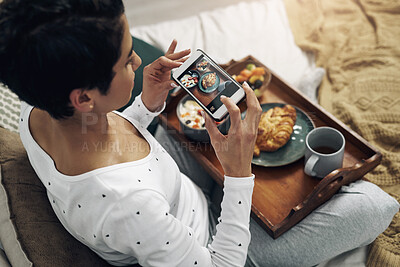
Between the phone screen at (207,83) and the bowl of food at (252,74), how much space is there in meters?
0.30

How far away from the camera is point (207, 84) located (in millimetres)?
924

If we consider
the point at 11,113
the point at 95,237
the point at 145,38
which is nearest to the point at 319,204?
the point at 95,237

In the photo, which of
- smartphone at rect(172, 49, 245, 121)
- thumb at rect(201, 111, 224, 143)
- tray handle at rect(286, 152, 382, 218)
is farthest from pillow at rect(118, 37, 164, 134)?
tray handle at rect(286, 152, 382, 218)

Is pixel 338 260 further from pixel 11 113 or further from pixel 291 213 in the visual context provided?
pixel 11 113

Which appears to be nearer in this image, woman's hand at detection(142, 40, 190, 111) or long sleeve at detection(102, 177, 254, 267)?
long sleeve at detection(102, 177, 254, 267)

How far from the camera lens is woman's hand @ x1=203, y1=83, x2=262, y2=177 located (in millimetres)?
782

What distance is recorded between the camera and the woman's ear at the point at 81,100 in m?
0.63

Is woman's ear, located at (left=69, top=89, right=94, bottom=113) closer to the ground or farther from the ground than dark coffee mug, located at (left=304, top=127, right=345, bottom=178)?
farther from the ground

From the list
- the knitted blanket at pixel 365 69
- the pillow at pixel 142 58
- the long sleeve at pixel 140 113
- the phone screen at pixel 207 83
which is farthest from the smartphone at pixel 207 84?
the knitted blanket at pixel 365 69

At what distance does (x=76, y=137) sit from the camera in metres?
0.73

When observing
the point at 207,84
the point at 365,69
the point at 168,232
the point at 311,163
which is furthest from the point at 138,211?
the point at 365,69

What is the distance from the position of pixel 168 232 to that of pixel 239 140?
0.77 ft

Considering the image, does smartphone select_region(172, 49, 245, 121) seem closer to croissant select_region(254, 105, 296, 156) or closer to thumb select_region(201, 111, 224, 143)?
thumb select_region(201, 111, 224, 143)

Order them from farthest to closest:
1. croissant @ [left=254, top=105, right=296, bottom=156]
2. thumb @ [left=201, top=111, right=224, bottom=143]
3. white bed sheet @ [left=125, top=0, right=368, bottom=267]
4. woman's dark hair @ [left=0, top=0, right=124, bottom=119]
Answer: white bed sheet @ [left=125, top=0, right=368, bottom=267]
croissant @ [left=254, top=105, right=296, bottom=156]
thumb @ [left=201, top=111, right=224, bottom=143]
woman's dark hair @ [left=0, top=0, right=124, bottom=119]
